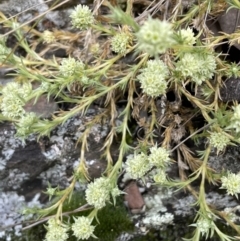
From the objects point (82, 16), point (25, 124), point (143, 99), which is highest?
point (82, 16)

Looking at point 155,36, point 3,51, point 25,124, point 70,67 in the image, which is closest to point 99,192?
point 25,124

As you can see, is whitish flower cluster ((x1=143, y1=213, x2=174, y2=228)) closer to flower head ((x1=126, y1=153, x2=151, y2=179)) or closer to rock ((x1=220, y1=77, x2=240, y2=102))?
flower head ((x1=126, y1=153, x2=151, y2=179))

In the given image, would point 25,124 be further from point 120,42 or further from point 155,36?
point 155,36

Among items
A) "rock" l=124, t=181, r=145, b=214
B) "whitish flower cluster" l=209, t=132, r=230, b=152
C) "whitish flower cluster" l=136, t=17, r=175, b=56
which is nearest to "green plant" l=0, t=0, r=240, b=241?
"whitish flower cluster" l=209, t=132, r=230, b=152

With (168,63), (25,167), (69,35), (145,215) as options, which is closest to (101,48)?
(69,35)

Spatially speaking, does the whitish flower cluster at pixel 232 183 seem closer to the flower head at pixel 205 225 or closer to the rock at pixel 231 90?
the flower head at pixel 205 225

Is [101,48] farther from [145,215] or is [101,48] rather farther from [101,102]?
[145,215]

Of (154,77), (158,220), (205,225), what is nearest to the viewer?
(154,77)

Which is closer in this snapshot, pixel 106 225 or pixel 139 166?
pixel 139 166
